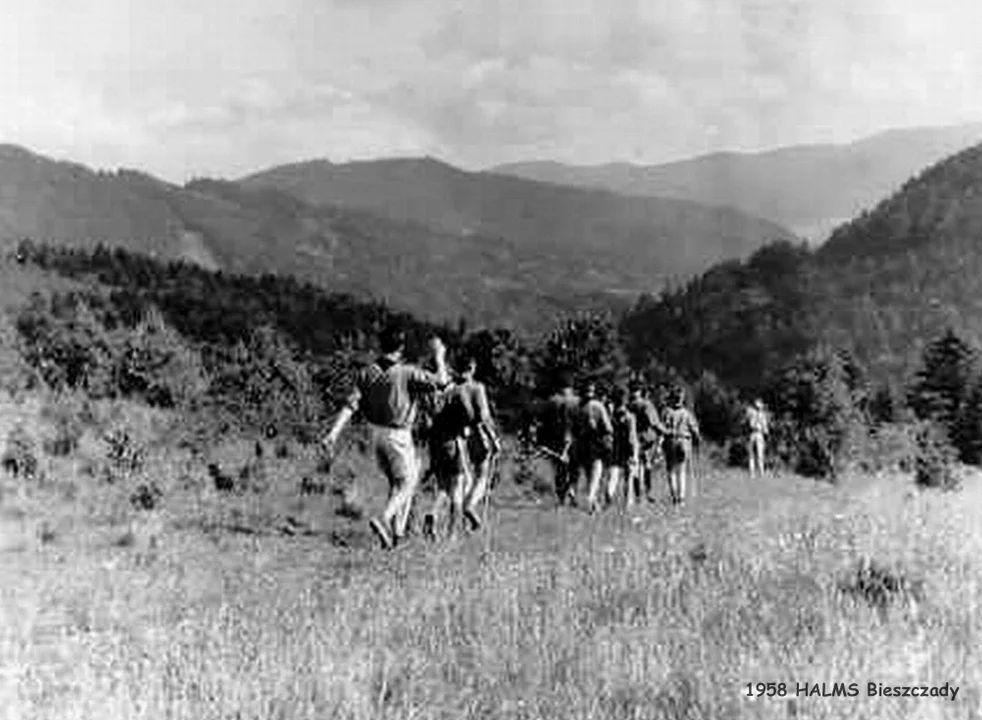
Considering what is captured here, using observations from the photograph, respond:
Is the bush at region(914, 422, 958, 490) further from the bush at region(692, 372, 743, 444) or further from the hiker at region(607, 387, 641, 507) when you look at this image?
the hiker at region(607, 387, 641, 507)

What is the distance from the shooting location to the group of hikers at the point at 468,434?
12.9 m

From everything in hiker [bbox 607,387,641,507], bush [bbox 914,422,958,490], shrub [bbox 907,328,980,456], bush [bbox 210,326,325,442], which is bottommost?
bush [bbox 914,422,958,490]

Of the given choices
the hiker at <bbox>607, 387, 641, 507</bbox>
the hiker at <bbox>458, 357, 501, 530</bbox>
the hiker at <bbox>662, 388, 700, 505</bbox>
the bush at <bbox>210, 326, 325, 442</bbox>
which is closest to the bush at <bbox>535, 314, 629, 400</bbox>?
the bush at <bbox>210, 326, 325, 442</bbox>

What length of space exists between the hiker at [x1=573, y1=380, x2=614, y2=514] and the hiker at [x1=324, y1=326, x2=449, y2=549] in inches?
243

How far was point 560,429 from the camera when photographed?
1934 centimetres

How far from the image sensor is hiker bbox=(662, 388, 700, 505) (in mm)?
21500

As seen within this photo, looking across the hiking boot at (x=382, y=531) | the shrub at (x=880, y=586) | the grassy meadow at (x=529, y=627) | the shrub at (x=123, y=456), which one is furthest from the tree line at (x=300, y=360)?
the shrub at (x=880, y=586)

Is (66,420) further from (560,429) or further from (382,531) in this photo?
(382,531)

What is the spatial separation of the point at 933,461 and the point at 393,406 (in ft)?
120

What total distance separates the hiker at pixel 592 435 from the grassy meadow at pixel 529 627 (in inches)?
224

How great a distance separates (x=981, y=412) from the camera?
71.1 meters

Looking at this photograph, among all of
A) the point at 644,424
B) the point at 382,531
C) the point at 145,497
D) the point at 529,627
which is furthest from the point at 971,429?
the point at 529,627

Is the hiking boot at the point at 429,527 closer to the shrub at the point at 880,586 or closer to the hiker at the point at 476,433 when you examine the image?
the hiker at the point at 476,433

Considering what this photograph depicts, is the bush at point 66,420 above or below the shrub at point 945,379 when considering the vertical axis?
below
